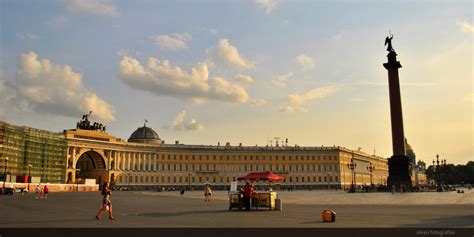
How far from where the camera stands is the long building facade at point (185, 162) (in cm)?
11262

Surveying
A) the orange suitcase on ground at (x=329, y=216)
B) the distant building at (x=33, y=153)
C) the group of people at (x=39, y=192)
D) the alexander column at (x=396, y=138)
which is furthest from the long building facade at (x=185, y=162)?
the orange suitcase on ground at (x=329, y=216)

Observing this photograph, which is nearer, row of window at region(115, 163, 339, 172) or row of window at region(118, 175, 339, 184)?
row of window at region(118, 175, 339, 184)

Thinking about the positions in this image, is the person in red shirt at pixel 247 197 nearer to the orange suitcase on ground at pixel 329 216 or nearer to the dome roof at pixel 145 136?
the orange suitcase on ground at pixel 329 216

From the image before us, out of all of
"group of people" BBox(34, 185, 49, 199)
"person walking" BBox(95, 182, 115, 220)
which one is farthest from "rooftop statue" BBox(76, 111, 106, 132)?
"person walking" BBox(95, 182, 115, 220)

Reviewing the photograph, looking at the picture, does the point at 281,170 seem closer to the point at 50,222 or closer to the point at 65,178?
the point at 65,178

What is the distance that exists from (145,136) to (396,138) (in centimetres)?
9075

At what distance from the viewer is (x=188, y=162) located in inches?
4961

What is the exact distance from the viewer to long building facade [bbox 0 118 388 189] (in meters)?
113

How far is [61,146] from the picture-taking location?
94875mm

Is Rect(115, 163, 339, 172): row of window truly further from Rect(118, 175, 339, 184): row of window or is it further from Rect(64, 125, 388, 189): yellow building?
Rect(118, 175, 339, 184): row of window

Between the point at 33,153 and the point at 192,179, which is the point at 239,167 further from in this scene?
the point at 33,153

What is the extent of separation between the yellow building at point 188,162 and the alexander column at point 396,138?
197 feet

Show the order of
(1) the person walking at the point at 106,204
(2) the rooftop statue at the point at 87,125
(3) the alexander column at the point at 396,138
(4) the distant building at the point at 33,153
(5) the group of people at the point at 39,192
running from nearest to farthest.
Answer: (1) the person walking at the point at 106,204, (5) the group of people at the point at 39,192, (3) the alexander column at the point at 396,138, (4) the distant building at the point at 33,153, (2) the rooftop statue at the point at 87,125

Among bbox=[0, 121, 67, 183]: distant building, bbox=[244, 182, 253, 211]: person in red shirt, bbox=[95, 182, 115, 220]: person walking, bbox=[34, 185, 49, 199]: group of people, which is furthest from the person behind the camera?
bbox=[0, 121, 67, 183]: distant building
